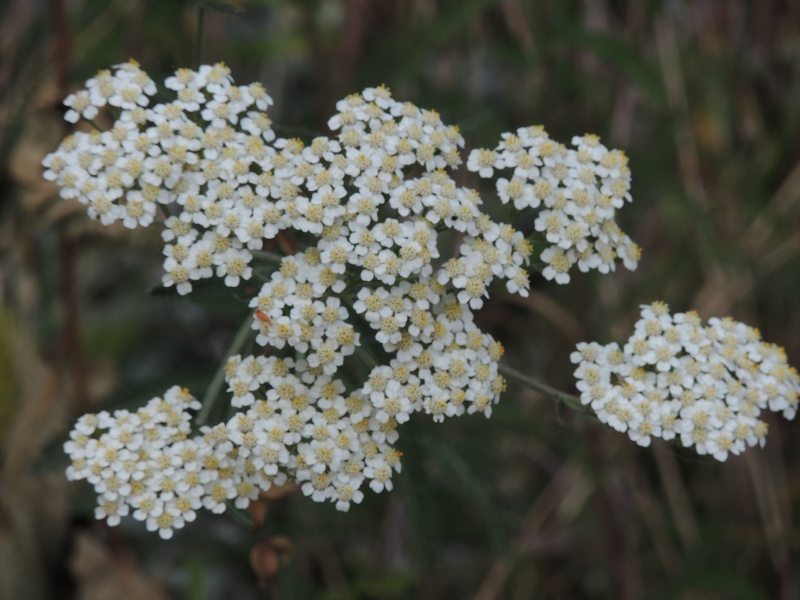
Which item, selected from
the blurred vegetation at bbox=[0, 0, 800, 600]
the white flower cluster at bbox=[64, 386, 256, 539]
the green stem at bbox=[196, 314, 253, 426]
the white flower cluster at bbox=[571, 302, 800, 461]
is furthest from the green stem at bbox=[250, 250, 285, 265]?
the blurred vegetation at bbox=[0, 0, 800, 600]

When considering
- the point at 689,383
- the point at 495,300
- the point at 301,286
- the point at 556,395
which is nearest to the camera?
the point at 301,286

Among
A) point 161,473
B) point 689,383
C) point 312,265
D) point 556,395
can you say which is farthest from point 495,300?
point 161,473

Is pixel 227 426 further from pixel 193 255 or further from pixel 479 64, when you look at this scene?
pixel 479 64

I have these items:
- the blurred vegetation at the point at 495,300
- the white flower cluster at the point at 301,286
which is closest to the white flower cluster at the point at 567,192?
the white flower cluster at the point at 301,286

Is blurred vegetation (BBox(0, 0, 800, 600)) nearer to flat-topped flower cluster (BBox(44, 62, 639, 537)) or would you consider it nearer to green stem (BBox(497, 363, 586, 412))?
green stem (BBox(497, 363, 586, 412))

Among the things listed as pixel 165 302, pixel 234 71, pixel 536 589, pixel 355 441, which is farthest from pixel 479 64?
pixel 355 441

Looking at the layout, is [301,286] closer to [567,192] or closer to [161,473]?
[161,473]
